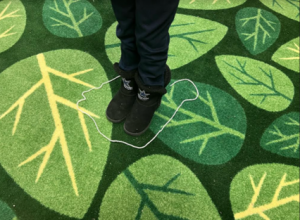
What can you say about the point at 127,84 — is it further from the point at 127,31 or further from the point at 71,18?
the point at 71,18

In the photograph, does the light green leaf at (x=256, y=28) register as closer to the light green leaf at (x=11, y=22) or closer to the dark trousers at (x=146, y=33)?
the dark trousers at (x=146, y=33)

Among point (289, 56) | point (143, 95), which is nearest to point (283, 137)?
point (289, 56)

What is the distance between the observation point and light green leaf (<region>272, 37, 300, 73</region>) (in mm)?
1073

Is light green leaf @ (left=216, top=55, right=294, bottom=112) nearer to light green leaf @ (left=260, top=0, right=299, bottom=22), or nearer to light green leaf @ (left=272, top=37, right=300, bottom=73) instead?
light green leaf @ (left=272, top=37, right=300, bottom=73)

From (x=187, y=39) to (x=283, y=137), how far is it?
590 millimetres

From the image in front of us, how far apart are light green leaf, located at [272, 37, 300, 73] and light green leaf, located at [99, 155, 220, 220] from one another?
69cm

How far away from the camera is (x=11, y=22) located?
3.70ft

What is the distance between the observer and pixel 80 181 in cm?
78

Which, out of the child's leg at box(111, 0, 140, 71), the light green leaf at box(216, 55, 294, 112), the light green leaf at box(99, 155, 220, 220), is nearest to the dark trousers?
the child's leg at box(111, 0, 140, 71)

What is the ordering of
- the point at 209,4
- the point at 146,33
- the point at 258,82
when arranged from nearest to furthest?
the point at 146,33
the point at 258,82
the point at 209,4

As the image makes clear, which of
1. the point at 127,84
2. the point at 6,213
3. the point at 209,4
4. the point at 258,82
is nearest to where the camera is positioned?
the point at 6,213

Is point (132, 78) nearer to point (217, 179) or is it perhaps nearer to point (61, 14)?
point (217, 179)

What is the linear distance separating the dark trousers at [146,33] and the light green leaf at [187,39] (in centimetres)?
32

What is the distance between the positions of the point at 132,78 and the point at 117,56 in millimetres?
293
